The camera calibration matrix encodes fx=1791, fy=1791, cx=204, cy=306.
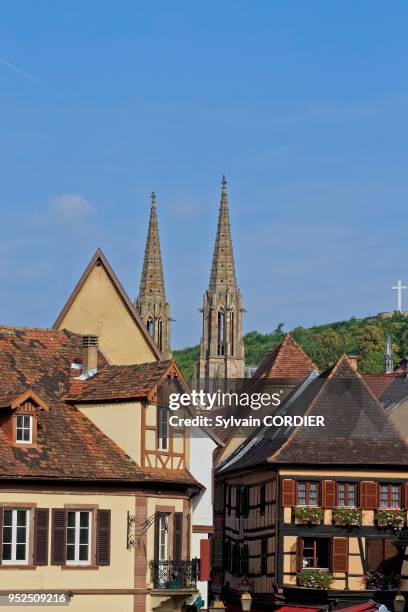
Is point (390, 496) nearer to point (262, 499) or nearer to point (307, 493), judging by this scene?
point (307, 493)

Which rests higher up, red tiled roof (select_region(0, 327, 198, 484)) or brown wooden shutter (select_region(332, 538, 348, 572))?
red tiled roof (select_region(0, 327, 198, 484))

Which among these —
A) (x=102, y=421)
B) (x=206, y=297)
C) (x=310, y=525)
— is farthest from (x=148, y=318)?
(x=102, y=421)

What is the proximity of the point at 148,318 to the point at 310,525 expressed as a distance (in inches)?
3927

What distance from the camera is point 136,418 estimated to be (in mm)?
47406

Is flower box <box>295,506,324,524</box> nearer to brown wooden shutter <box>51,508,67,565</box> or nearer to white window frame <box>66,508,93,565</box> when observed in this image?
white window frame <box>66,508,93,565</box>

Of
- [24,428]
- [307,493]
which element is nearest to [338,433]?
[307,493]

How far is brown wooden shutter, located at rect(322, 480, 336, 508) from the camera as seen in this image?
62062mm

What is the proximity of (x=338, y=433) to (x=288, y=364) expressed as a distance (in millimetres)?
11358

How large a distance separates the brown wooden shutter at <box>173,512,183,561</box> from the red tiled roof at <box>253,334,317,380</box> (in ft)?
82.4

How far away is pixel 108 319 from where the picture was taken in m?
56.8

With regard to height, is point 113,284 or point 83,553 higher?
point 113,284

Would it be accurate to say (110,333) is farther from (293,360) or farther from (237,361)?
(237,361)

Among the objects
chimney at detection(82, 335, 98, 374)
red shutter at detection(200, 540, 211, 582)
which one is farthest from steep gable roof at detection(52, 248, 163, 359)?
red shutter at detection(200, 540, 211, 582)

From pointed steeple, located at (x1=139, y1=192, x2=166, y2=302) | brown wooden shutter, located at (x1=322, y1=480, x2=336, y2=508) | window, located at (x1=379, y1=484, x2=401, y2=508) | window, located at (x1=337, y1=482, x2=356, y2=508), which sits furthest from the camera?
pointed steeple, located at (x1=139, y1=192, x2=166, y2=302)
